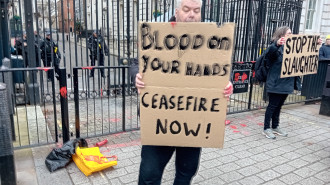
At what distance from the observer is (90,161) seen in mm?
3420

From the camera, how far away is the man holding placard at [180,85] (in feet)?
6.57

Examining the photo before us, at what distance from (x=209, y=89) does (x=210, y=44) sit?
339 mm

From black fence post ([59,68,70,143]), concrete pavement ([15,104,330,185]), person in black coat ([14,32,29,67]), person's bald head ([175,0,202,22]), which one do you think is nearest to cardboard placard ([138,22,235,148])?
person's bald head ([175,0,202,22])

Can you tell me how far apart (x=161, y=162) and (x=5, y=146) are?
166 centimetres

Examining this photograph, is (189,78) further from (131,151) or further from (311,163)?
(311,163)

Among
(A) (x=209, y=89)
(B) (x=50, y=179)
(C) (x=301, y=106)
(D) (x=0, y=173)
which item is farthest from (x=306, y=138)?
(D) (x=0, y=173)

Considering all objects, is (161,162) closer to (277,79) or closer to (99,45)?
(277,79)

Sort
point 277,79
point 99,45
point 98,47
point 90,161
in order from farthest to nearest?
point 99,45 → point 98,47 → point 277,79 → point 90,161

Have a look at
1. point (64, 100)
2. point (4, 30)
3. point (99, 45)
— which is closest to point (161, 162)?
point (64, 100)

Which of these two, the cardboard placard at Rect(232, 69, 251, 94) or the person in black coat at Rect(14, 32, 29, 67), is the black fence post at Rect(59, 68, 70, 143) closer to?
the person in black coat at Rect(14, 32, 29, 67)

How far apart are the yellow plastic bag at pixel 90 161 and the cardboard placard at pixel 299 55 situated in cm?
311

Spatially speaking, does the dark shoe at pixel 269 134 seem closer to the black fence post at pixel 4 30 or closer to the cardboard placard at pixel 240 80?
the cardboard placard at pixel 240 80

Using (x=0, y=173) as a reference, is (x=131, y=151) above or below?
below

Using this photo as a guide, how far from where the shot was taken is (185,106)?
6.98 ft
